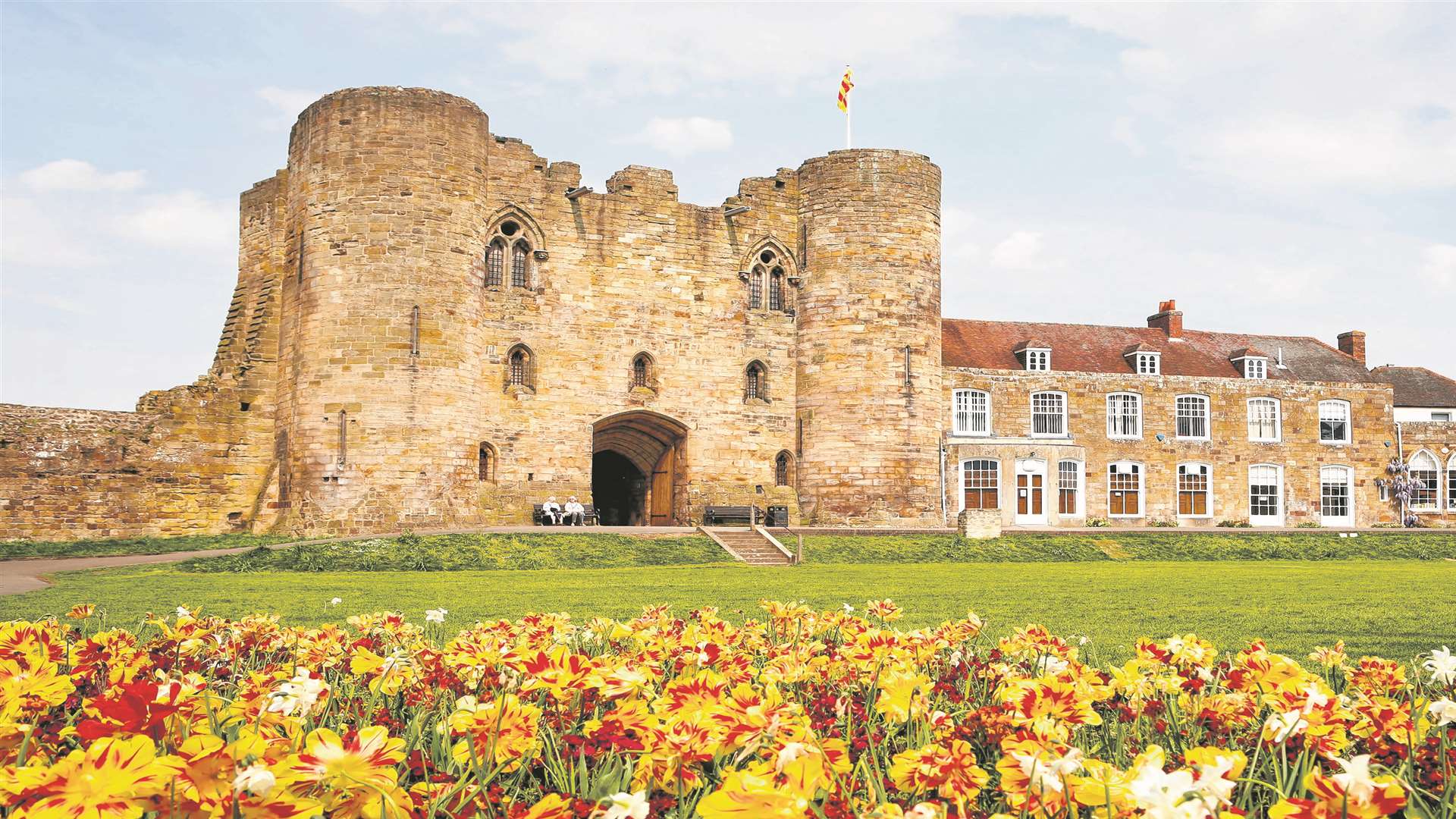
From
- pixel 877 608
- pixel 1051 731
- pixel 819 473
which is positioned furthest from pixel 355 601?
pixel 819 473

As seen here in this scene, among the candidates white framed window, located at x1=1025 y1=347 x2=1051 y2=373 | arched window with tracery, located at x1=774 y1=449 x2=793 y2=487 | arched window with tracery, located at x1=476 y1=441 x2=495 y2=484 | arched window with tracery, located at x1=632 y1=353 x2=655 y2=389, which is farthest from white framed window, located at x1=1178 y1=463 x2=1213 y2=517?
arched window with tracery, located at x1=476 y1=441 x2=495 y2=484

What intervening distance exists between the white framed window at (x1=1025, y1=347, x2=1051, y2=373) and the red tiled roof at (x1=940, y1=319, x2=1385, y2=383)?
0.36 m

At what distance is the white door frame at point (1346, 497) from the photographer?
37594 millimetres

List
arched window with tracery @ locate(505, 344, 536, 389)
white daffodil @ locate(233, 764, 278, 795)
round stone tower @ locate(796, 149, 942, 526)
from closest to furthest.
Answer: white daffodil @ locate(233, 764, 278, 795), arched window with tracery @ locate(505, 344, 536, 389), round stone tower @ locate(796, 149, 942, 526)

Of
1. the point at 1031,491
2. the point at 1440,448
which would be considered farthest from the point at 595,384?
the point at 1440,448

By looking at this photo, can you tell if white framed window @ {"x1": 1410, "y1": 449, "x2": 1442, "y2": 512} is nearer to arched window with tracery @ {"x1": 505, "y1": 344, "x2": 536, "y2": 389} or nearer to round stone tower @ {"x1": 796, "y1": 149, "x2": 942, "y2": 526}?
round stone tower @ {"x1": 796, "y1": 149, "x2": 942, "y2": 526}

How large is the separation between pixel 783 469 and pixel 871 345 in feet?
13.2

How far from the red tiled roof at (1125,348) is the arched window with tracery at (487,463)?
14.6 m

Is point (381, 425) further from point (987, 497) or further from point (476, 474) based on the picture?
point (987, 497)

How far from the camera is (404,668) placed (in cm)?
421

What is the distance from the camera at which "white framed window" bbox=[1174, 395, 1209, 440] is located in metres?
36.8

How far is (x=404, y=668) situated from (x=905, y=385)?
26077mm

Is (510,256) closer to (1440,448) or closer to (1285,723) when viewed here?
(1285,723)

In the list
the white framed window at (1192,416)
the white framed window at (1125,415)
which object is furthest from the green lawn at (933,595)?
the white framed window at (1192,416)
